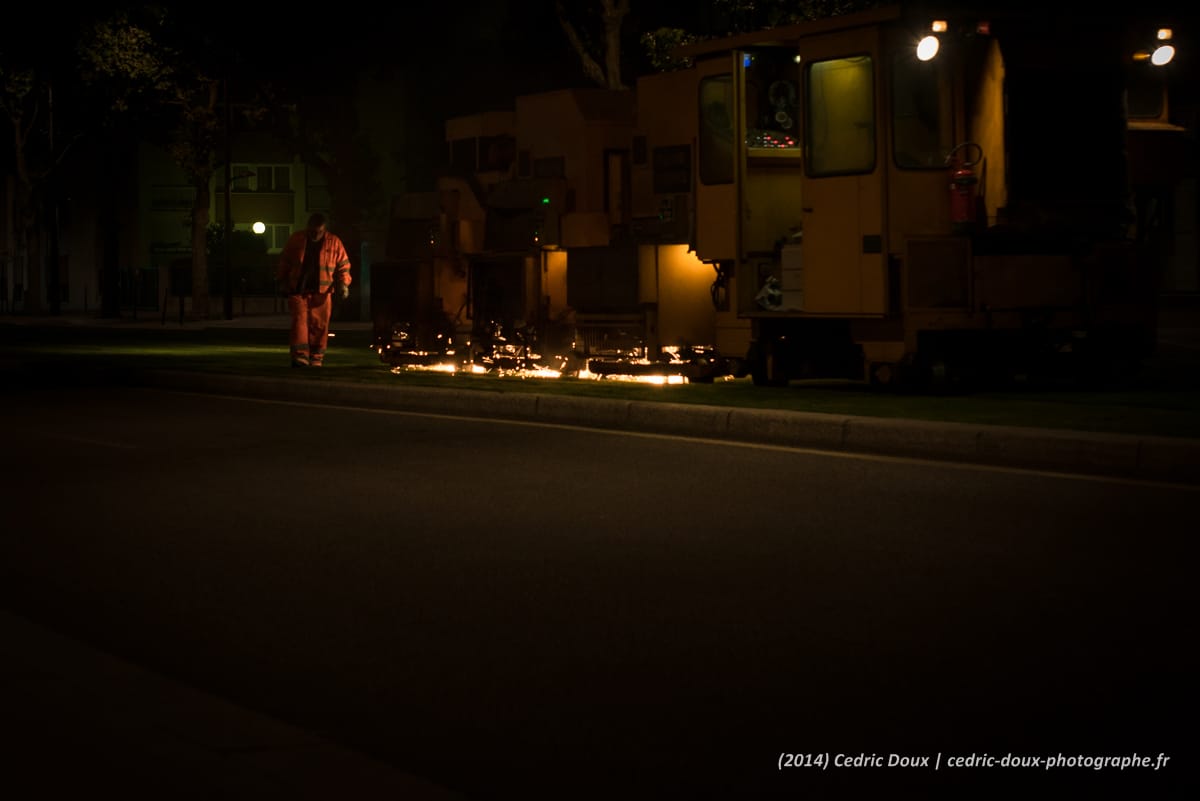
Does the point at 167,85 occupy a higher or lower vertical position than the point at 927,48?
higher

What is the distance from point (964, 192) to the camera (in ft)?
54.5

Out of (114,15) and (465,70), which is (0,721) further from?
(465,70)

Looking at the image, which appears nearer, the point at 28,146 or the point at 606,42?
the point at 606,42

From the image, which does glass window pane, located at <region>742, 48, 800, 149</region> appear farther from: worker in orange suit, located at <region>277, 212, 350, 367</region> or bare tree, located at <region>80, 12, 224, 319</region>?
bare tree, located at <region>80, 12, 224, 319</region>

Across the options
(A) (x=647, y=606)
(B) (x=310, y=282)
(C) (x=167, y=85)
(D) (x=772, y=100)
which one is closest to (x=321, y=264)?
(B) (x=310, y=282)

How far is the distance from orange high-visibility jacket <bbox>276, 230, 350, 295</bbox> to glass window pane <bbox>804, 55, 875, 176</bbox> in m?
7.69

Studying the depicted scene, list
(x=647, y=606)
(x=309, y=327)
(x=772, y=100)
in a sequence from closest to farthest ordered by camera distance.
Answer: (x=647, y=606)
(x=772, y=100)
(x=309, y=327)

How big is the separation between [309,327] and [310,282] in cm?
73

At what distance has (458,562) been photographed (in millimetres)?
9172

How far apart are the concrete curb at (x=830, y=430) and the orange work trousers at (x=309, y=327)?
11.0 ft

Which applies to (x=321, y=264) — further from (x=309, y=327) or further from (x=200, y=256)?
(x=200, y=256)

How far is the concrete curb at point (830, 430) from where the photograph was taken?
12.3m

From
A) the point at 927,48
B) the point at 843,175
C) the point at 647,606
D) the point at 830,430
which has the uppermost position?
the point at 927,48

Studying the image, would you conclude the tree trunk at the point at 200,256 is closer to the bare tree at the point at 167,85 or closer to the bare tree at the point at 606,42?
the bare tree at the point at 167,85
